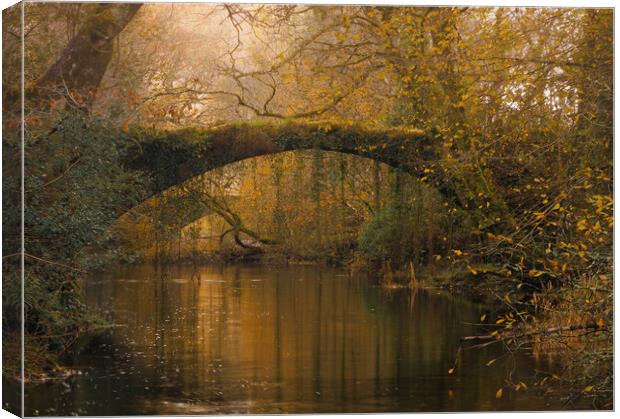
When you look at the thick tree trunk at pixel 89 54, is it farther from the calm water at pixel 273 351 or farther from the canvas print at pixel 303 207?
the calm water at pixel 273 351

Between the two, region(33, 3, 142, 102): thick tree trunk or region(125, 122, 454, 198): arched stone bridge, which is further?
region(125, 122, 454, 198): arched stone bridge

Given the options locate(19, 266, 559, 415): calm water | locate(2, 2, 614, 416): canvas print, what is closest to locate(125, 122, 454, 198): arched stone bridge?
locate(2, 2, 614, 416): canvas print

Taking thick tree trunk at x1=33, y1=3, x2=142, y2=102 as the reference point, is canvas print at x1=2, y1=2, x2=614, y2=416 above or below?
below

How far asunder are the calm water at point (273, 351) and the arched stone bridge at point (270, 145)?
105 centimetres

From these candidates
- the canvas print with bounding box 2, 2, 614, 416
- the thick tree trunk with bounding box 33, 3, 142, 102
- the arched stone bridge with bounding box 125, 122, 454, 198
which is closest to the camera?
the canvas print with bounding box 2, 2, 614, 416

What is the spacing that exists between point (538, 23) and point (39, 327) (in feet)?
15.3


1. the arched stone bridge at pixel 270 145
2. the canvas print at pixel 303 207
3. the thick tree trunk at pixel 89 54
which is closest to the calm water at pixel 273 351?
the canvas print at pixel 303 207

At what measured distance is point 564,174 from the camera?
824cm

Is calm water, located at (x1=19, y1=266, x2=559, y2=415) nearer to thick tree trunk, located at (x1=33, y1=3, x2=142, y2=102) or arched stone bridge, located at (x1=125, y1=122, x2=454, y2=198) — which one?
arched stone bridge, located at (x1=125, y1=122, x2=454, y2=198)

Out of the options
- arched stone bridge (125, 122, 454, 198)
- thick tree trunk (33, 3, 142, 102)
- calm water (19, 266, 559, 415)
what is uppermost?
thick tree trunk (33, 3, 142, 102)

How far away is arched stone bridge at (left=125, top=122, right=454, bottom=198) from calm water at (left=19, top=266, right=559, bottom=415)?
1049 millimetres

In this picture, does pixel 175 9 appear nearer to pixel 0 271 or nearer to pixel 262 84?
pixel 262 84

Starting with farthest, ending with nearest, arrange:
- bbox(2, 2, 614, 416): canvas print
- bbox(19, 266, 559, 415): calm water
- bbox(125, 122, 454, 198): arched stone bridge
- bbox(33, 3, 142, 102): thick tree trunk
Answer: bbox(125, 122, 454, 198): arched stone bridge < bbox(33, 3, 142, 102): thick tree trunk < bbox(2, 2, 614, 416): canvas print < bbox(19, 266, 559, 415): calm water

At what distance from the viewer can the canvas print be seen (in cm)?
763
